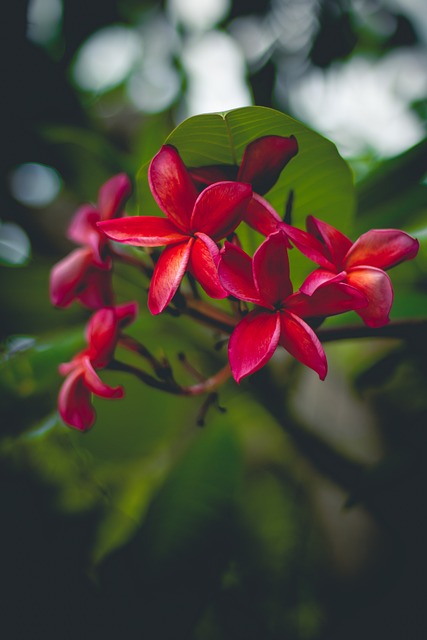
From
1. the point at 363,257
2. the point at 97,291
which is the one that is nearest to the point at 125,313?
the point at 97,291

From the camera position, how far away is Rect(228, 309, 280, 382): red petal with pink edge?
386 mm

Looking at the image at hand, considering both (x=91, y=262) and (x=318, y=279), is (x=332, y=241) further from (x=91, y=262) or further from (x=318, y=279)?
(x=91, y=262)

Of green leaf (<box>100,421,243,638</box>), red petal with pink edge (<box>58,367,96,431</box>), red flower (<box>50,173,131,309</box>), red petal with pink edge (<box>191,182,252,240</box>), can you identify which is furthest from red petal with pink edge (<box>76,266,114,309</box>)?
green leaf (<box>100,421,243,638</box>)

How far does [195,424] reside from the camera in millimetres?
1107

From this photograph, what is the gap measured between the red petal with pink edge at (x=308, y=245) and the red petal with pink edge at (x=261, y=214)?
0.07ft

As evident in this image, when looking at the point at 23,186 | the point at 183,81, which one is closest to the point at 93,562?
the point at 23,186

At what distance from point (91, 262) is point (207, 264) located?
0.73ft

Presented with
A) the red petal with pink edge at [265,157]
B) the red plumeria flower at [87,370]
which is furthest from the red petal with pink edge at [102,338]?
the red petal with pink edge at [265,157]

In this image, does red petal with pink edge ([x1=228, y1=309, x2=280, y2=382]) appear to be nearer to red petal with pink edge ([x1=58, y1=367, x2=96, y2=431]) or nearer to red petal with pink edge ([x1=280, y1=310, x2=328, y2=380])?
red petal with pink edge ([x1=280, y1=310, x2=328, y2=380])

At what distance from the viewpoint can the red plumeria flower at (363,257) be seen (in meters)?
0.40

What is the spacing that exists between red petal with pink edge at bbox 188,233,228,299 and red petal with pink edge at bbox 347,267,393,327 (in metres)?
0.11

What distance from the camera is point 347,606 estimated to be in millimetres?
1011

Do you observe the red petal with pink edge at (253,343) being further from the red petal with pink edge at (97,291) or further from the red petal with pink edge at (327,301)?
the red petal with pink edge at (97,291)

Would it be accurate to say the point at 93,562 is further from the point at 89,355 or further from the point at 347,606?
the point at 89,355
